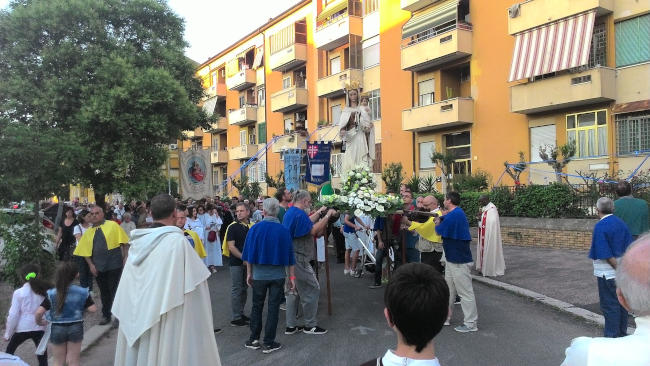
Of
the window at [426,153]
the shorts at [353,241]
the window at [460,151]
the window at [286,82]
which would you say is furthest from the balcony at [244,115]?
the shorts at [353,241]

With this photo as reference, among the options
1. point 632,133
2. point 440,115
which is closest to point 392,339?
point 632,133

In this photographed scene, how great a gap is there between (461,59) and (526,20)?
13.0ft

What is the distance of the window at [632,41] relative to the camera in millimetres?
16625

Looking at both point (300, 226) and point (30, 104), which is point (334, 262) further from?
point (30, 104)

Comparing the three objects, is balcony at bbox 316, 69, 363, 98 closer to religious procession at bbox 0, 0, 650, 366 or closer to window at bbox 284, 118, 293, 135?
religious procession at bbox 0, 0, 650, 366

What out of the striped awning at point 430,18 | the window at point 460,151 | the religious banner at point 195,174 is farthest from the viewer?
the window at point 460,151

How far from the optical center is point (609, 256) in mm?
5426

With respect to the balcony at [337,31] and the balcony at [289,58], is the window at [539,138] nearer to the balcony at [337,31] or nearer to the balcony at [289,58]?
the balcony at [337,31]

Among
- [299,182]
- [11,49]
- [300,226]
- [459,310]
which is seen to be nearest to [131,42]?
[11,49]

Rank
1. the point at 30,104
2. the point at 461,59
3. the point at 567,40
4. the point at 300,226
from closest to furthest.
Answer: the point at 300,226, the point at 30,104, the point at 567,40, the point at 461,59

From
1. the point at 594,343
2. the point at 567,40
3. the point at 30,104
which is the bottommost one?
the point at 594,343

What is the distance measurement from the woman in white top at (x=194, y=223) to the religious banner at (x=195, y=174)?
6264 millimetres

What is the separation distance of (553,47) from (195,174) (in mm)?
14796

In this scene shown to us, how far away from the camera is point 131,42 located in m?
15.3
